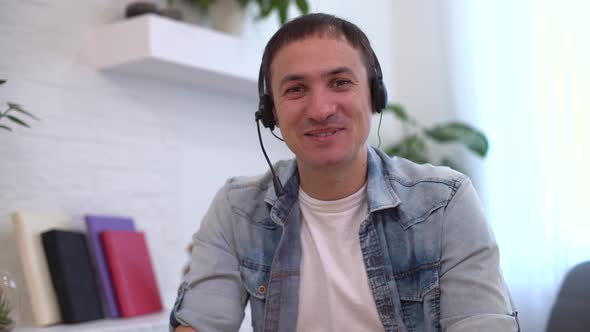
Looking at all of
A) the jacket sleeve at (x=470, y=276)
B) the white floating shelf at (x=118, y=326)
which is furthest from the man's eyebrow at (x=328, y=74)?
the white floating shelf at (x=118, y=326)

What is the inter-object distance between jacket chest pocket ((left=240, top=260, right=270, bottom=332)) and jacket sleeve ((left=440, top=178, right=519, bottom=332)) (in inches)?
13.6

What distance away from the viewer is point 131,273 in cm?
216

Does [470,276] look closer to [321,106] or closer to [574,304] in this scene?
[321,106]

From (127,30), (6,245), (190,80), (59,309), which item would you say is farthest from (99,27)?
(59,309)

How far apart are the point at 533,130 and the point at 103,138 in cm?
169

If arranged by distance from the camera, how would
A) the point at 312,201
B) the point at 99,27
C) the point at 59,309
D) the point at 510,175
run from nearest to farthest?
the point at 312,201
the point at 59,309
the point at 99,27
the point at 510,175

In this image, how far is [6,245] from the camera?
2.03 metres

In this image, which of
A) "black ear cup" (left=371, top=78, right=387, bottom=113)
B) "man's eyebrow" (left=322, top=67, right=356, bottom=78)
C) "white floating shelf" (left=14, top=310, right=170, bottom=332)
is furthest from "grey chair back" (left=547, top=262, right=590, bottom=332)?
"white floating shelf" (left=14, top=310, right=170, bottom=332)

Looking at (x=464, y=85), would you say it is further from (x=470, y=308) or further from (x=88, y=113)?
(x=470, y=308)

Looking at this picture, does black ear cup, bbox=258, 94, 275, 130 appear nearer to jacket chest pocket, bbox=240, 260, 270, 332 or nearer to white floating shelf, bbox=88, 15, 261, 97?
jacket chest pocket, bbox=240, 260, 270, 332

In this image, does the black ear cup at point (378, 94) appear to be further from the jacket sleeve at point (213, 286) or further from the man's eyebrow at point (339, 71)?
the jacket sleeve at point (213, 286)

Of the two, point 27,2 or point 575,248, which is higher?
point 27,2

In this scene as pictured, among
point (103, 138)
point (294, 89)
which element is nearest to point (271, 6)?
point (103, 138)

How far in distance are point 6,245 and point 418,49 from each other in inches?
86.6
